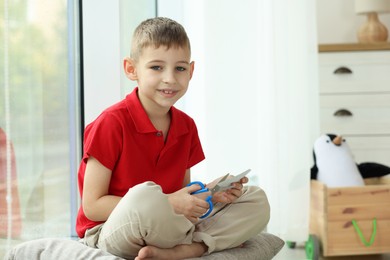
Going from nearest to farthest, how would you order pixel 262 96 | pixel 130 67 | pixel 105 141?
1. pixel 105 141
2. pixel 130 67
3. pixel 262 96

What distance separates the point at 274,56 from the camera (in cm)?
260

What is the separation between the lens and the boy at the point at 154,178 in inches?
56.7

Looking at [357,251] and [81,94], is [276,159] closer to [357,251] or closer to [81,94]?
[357,251]

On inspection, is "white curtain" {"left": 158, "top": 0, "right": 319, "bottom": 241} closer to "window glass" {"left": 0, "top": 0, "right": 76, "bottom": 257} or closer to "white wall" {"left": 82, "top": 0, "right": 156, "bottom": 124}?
"white wall" {"left": 82, "top": 0, "right": 156, "bottom": 124}

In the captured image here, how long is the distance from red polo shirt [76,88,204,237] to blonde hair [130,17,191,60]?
0.12 m

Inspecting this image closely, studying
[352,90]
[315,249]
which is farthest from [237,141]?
[352,90]

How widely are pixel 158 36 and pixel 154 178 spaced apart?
33 centimetres

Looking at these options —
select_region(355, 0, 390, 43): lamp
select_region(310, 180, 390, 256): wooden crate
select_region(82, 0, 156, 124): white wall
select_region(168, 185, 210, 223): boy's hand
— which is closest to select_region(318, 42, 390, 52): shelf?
select_region(355, 0, 390, 43): lamp

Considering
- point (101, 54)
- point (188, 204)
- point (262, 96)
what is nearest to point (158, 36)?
point (188, 204)

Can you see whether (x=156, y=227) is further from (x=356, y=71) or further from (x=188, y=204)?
(x=356, y=71)

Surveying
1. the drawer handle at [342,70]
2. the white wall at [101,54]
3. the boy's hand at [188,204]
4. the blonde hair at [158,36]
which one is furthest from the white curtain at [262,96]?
the boy's hand at [188,204]

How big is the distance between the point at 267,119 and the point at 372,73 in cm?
105

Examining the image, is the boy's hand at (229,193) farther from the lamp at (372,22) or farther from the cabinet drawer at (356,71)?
the lamp at (372,22)

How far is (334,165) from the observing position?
2.70 meters
